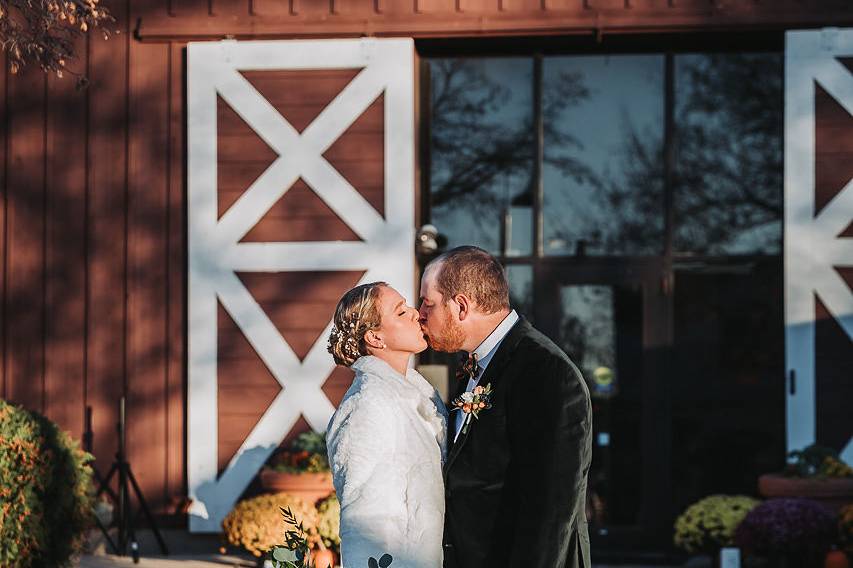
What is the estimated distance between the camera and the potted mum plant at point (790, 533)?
24.8 ft

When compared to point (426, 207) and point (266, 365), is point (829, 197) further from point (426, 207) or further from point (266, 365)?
point (266, 365)

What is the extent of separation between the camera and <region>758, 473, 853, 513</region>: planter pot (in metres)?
8.16

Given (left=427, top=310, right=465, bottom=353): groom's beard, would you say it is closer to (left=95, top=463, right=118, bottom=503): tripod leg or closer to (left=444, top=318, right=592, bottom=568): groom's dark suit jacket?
(left=444, top=318, right=592, bottom=568): groom's dark suit jacket

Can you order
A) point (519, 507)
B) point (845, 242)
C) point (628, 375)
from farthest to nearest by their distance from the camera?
point (628, 375), point (845, 242), point (519, 507)

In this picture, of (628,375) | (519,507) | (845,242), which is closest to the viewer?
(519,507)

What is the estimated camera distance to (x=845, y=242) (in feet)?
29.1

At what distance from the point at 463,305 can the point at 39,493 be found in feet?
11.8

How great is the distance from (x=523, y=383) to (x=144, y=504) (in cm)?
607

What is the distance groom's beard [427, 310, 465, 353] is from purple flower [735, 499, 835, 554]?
4.51 metres

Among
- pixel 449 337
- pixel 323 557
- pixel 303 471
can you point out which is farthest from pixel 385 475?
pixel 303 471

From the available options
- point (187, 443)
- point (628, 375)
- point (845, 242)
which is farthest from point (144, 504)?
point (845, 242)

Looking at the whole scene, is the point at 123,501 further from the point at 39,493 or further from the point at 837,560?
the point at 837,560

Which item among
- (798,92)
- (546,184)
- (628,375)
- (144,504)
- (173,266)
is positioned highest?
(798,92)

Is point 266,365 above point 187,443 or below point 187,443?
above
